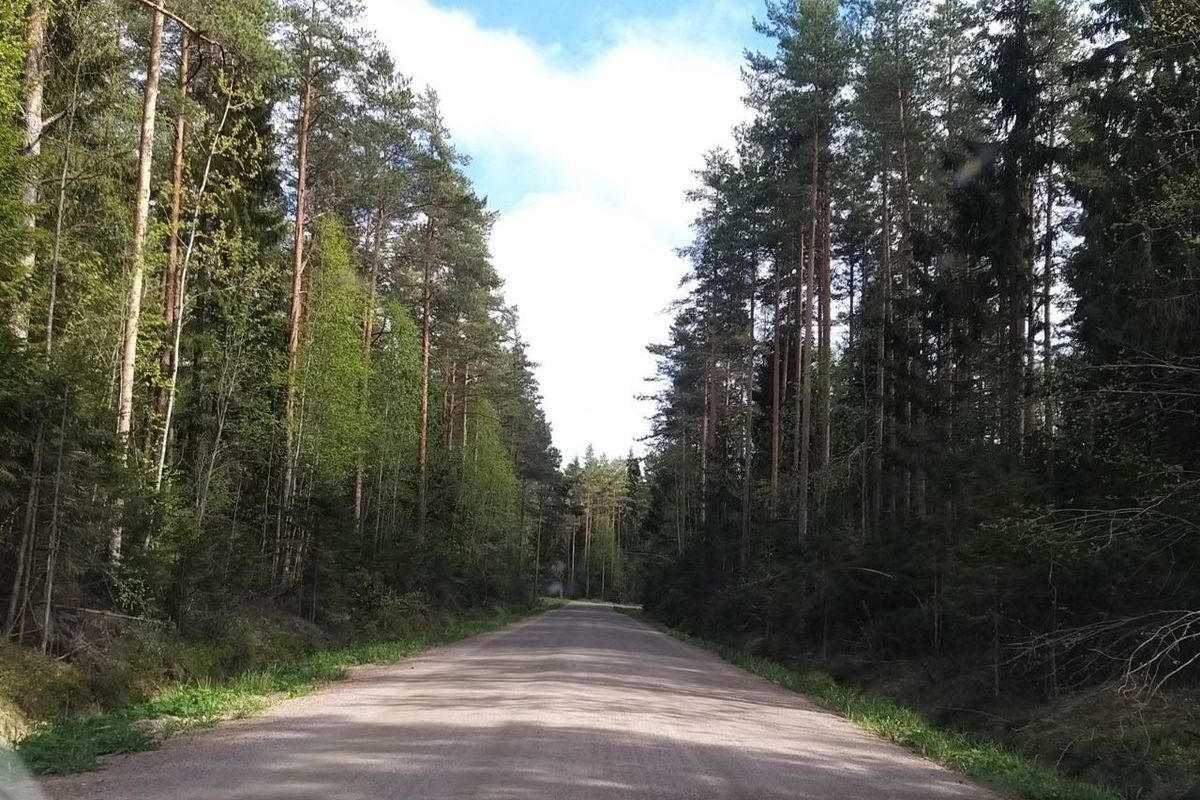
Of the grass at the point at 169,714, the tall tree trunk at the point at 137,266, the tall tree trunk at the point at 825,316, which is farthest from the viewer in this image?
the tall tree trunk at the point at 825,316

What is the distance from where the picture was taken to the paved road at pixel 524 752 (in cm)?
678

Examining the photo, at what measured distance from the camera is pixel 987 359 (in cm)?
1845

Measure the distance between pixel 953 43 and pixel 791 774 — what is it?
2398cm

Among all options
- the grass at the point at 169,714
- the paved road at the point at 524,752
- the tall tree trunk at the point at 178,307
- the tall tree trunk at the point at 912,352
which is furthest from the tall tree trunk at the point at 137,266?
the tall tree trunk at the point at 912,352

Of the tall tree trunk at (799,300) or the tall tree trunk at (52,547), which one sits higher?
the tall tree trunk at (799,300)

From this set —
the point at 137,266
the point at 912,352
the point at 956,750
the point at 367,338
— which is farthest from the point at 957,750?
the point at 367,338

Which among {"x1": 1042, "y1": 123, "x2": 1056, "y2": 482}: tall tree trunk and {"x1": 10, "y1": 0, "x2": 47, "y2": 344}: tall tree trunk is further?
{"x1": 1042, "y1": 123, "x2": 1056, "y2": 482}: tall tree trunk

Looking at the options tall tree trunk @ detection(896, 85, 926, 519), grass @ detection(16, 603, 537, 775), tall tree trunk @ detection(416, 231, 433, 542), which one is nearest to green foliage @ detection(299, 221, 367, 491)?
grass @ detection(16, 603, 537, 775)

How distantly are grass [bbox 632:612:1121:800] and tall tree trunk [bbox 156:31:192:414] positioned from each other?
44.6ft

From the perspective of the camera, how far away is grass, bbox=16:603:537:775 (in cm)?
760

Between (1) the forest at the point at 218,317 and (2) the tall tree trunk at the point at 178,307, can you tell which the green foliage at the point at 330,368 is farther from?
(2) the tall tree trunk at the point at 178,307

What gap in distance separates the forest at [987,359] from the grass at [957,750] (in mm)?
1323

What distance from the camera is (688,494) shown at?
56.3 metres

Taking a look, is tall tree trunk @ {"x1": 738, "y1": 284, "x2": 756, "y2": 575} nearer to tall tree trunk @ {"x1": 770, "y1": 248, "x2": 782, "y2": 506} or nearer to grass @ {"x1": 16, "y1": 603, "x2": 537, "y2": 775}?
tall tree trunk @ {"x1": 770, "y1": 248, "x2": 782, "y2": 506}
